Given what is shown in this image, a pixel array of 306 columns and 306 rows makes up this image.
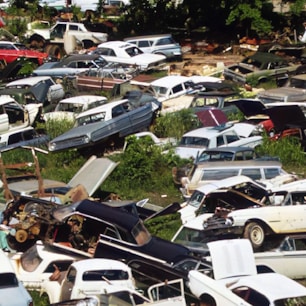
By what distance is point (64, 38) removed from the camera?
38125 millimetres

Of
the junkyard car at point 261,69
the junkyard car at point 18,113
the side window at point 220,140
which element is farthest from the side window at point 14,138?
the junkyard car at point 261,69

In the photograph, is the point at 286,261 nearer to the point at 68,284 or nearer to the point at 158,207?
the point at 68,284

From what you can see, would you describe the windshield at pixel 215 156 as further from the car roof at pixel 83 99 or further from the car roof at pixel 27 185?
the car roof at pixel 83 99

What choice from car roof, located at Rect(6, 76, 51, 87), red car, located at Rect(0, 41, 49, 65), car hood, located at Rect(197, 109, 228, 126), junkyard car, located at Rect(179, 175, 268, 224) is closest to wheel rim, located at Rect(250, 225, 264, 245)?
junkyard car, located at Rect(179, 175, 268, 224)

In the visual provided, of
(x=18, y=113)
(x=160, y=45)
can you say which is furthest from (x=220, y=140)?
(x=160, y=45)

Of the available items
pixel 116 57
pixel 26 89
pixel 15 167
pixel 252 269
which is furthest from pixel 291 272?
pixel 116 57

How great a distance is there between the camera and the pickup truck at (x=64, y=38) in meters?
38.0

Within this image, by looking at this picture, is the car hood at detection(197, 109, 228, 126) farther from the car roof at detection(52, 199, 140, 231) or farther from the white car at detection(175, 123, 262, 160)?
the car roof at detection(52, 199, 140, 231)

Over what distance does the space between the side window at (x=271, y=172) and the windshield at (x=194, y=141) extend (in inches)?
102

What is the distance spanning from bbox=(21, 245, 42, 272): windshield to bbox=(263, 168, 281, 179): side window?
6.29 metres

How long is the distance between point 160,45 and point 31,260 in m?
21.8

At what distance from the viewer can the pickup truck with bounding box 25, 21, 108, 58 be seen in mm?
37969

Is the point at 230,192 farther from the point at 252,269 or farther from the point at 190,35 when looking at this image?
the point at 190,35

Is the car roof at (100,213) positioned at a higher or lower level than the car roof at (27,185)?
higher
